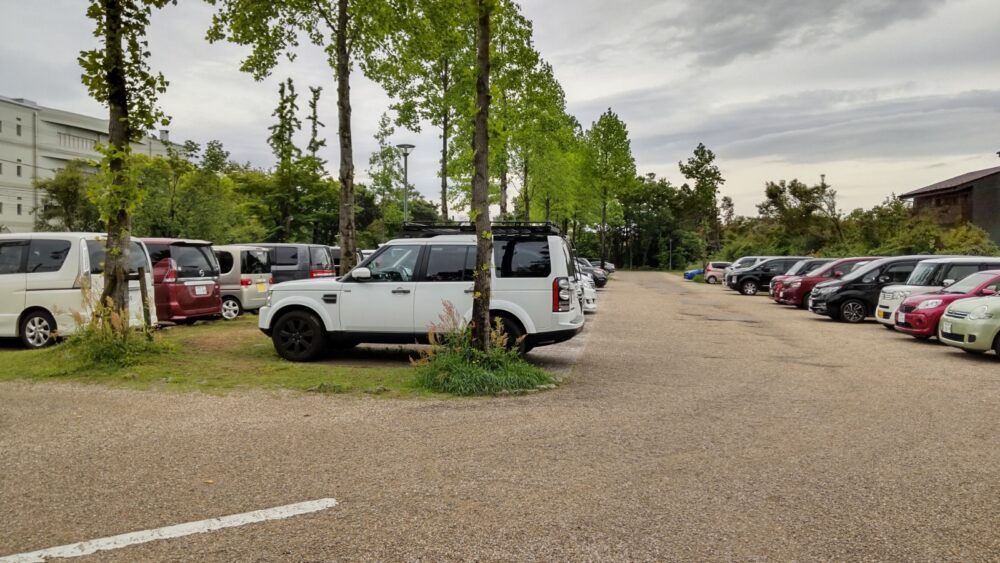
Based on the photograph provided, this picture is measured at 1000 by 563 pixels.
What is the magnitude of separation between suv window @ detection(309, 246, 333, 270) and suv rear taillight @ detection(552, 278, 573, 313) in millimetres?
10349

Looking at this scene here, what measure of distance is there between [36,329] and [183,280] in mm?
2809

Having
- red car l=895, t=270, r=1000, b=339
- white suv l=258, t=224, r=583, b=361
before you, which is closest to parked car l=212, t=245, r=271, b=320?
white suv l=258, t=224, r=583, b=361

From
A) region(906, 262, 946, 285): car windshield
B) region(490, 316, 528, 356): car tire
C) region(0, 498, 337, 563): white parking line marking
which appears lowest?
region(0, 498, 337, 563): white parking line marking

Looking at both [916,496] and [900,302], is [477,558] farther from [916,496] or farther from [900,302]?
[900,302]

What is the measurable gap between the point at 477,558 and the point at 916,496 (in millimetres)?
2983

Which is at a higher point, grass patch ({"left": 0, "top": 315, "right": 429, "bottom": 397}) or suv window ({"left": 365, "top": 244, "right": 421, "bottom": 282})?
suv window ({"left": 365, "top": 244, "right": 421, "bottom": 282})

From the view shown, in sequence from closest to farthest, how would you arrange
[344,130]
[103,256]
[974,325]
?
[974,325], [103,256], [344,130]

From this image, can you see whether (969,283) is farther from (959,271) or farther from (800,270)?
(800,270)

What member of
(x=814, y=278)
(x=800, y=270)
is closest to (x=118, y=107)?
(x=814, y=278)

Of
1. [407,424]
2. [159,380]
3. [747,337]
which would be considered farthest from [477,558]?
[747,337]

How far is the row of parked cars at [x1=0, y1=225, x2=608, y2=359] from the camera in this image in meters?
9.72

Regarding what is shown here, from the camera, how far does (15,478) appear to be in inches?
189

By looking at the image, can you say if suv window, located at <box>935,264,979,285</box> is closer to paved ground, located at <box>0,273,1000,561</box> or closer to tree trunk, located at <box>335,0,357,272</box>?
paved ground, located at <box>0,273,1000,561</box>

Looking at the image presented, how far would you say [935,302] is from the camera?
13641 mm
